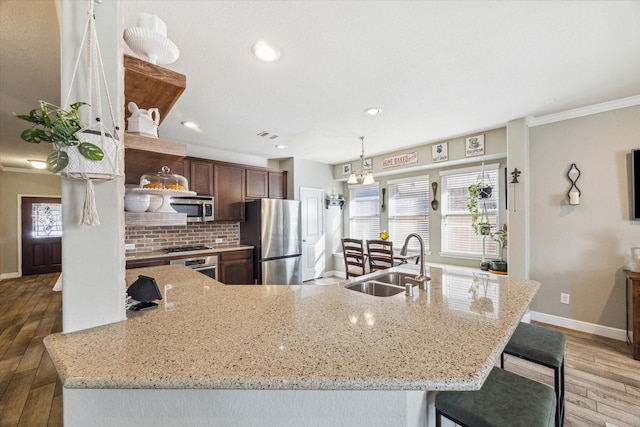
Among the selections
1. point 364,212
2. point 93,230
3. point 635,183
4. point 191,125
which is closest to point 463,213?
point 635,183

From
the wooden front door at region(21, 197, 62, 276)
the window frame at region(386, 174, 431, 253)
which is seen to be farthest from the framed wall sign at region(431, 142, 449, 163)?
the wooden front door at region(21, 197, 62, 276)

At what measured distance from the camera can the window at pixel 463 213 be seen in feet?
12.6

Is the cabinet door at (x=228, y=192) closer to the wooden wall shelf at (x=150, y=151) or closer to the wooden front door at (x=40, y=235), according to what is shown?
the wooden wall shelf at (x=150, y=151)

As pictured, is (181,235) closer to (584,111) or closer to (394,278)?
(394,278)

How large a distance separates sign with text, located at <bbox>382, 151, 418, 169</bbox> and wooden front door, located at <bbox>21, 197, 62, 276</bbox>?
7486mm

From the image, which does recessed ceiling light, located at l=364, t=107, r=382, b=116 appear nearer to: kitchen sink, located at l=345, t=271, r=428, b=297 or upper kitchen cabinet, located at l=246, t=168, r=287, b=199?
kitchen sink, located at l=345, t=271, r=428, b=297

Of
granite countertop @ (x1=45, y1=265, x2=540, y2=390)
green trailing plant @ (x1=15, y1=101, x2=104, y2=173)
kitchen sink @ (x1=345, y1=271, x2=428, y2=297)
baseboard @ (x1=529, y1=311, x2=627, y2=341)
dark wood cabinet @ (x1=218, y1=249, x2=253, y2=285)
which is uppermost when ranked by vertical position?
green trailing plant @ (x1=15, y1=101, x2=104, y2=173)

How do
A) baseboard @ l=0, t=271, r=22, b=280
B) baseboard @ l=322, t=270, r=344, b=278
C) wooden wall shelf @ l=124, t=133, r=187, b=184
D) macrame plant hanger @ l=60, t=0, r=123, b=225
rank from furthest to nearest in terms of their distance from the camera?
baseboard @ l=0, t=271, r=22, b=280, baseboard @ l=322, t=270, r=344, b=278, wooden wall shelf @ l=124, t=133, r=187, b=184, macrame plant hanger @ l=60, t=0, r=123, b=225

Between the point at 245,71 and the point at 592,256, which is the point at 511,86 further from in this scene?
the point at 245,71

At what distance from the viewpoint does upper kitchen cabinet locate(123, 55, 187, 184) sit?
44.4 inches

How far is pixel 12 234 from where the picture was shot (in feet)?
19.5

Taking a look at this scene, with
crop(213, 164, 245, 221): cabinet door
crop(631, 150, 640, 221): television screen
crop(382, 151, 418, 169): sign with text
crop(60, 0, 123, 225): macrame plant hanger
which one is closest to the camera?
crop(60, 0, 123, 225): macrame plant hanger

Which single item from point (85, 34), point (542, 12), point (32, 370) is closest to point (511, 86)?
point (542, 12)

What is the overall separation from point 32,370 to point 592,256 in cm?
565
